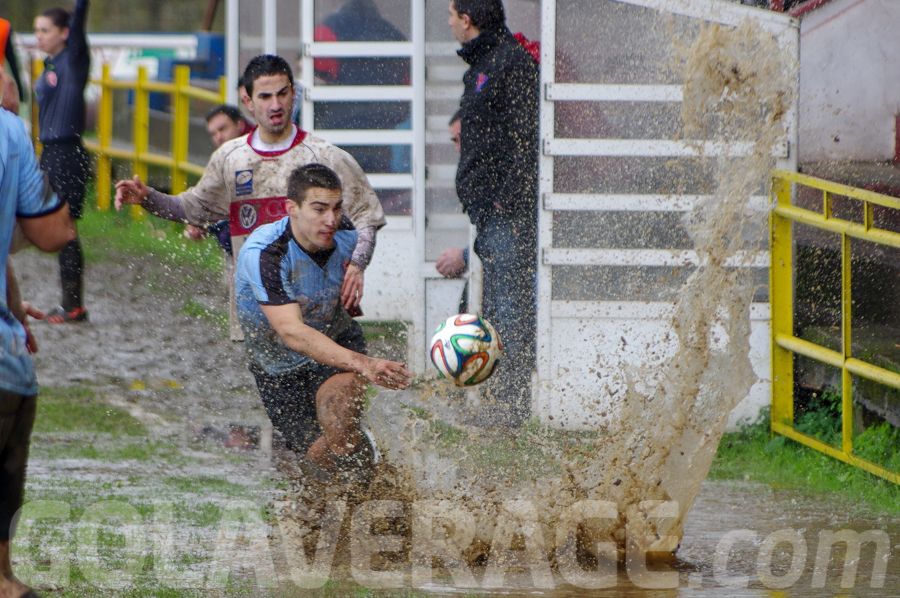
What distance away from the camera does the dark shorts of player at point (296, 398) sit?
6910mm

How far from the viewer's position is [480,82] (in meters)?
9.27

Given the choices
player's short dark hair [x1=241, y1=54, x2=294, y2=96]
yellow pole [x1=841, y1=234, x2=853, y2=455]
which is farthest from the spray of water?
player's short dark hair [x1=241, y1=54, x2=294, y2=96]

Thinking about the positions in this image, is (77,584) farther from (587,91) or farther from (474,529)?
(587,91)

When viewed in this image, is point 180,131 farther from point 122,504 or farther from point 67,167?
point 122,504

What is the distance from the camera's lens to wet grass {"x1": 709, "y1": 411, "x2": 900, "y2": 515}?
25.1ft

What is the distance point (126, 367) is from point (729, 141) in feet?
16.1

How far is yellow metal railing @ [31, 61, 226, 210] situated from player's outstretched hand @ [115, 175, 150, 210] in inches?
419

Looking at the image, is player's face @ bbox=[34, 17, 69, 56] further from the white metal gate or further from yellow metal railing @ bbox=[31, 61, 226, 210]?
yellow metal railing @ bbox=[31, 61, 226, 210]

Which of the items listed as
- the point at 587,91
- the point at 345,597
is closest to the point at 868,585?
the point at 345,597

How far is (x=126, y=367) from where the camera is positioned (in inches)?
446

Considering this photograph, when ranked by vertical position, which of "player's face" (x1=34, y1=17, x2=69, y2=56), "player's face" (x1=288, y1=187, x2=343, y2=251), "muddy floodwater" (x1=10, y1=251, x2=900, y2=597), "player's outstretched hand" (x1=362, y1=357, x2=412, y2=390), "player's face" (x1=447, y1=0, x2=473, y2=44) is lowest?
"muddy floodwater" (x1=10, y1=251, x2=900, y2=597)

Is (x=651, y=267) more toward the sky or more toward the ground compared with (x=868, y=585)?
more toward the sky

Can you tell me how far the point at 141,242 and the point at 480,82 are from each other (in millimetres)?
8889

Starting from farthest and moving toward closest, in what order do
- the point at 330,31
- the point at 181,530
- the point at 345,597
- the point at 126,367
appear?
1. the point at 330,31
2. the point at 126,367
3. the point at 181,530
4. the point at 345,597
